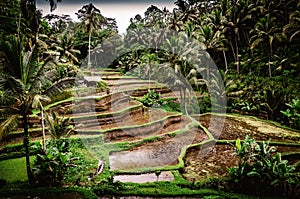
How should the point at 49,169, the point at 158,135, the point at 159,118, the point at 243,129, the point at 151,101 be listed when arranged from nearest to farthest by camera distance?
the point at 49,169 < the point at 158,135 < the point at 243,129 < the point at 159,118 < the point at 151,101

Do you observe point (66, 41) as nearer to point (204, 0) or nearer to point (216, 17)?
point (216, 17)

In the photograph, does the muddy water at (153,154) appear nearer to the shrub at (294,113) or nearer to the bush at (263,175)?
the bush at (263,175)

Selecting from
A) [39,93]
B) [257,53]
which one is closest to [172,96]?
[257,53]

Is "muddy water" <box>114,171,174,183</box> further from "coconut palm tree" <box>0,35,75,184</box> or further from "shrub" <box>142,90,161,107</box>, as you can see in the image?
"shrub" <box>142,90,161,107</box>

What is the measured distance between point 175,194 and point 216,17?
19.2 m

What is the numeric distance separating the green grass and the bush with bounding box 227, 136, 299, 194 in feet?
20.3

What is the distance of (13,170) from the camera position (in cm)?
879

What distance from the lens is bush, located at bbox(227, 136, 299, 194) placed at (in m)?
7.43

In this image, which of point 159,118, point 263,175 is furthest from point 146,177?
point 159,118

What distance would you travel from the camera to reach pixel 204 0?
1358 inches

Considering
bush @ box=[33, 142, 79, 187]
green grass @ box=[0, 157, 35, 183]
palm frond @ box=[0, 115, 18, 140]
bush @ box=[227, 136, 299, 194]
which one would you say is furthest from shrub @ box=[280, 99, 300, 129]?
palm frond @ box=[0, 115, 18, 140]

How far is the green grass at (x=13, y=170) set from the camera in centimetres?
832

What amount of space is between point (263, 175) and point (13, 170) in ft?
24.3

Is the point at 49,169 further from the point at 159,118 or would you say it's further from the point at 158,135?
the point at 159,118
